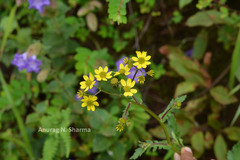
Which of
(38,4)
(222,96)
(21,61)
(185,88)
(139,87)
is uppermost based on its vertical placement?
(38,4)

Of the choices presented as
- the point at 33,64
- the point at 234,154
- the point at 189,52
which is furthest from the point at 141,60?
the point at 189,52

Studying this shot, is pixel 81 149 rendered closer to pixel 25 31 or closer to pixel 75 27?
pixel 75 27

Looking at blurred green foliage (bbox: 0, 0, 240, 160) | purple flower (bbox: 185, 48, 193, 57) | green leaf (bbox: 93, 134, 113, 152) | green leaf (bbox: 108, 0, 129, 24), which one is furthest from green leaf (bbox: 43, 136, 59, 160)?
purple flower (bbox: 185, 48, 193, 57)

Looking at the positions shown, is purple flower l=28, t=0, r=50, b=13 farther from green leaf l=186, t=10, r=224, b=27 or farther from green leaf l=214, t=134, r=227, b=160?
green leaf l=214, t=134, r=227, b=160

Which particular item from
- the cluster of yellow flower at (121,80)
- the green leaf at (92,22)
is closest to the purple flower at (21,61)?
the green leaf at (92,22)

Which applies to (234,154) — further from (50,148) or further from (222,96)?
(50,148)
